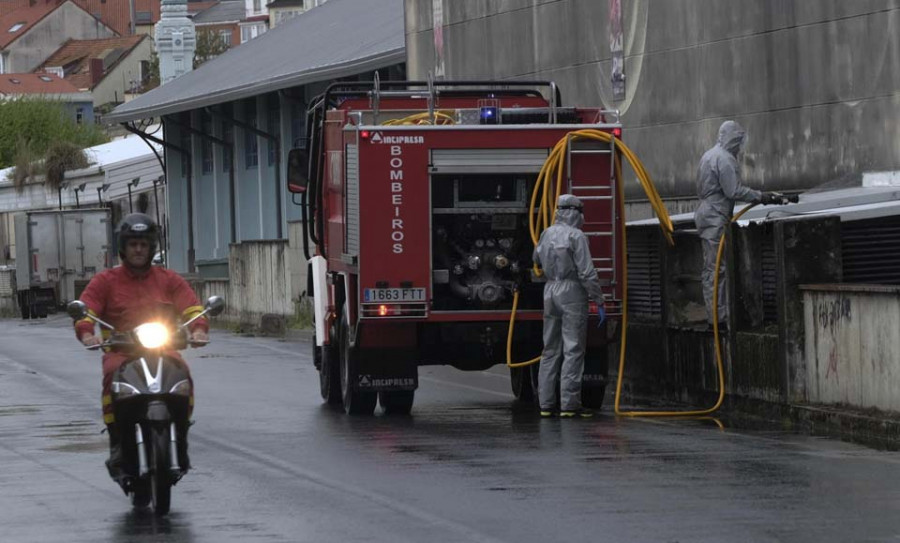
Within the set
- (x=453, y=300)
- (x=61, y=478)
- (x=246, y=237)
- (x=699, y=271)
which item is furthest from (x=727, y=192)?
(x=246, y=237)

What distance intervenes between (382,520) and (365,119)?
27.5ft

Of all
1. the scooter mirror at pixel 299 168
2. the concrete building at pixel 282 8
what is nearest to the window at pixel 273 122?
the scooter mirror at pixel 299 168

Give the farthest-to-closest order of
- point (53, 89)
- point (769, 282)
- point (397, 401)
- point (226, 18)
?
1. point (226, 18)
2. point (53, 89)
3. point (397, 401)
4. point (769, 282)

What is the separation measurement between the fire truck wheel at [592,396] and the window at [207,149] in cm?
3217

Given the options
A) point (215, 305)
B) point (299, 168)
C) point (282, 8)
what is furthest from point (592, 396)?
point (282, 8)

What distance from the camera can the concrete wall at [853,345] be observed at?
14203mm

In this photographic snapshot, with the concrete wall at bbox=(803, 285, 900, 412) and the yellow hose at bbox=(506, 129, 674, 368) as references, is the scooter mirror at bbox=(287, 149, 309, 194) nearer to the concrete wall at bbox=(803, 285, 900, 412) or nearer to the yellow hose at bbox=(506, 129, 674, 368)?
the yellow hose at bbox=(506, 129, 674, 368)

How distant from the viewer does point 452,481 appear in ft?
38.1

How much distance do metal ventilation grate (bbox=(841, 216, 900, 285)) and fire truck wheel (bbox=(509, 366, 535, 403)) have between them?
368 centimetres

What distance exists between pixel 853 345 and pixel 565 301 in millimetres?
2511

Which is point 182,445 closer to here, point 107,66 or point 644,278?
point 644,278

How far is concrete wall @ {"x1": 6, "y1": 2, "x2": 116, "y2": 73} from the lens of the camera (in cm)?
14100

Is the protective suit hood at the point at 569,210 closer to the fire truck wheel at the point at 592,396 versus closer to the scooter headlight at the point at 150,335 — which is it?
the fire truck wheel at the point at 592,396

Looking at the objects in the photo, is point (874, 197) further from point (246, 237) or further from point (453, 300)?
point (246, 237)
